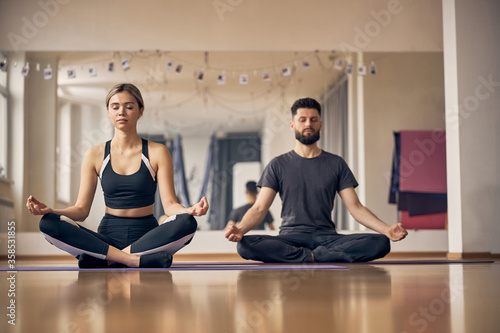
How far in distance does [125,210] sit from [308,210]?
1.04 metres

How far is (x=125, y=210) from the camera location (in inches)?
111

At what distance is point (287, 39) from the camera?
19.1 ft

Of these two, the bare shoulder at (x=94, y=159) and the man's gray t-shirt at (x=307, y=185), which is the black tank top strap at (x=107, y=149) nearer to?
the bare shoulder at (x=94, y=159)

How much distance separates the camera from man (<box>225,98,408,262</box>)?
317 cm

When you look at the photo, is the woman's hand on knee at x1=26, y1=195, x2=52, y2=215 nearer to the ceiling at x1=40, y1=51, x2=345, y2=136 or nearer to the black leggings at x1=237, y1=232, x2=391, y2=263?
the black leggings at x1=237, y1=232, x2=391, y2=263

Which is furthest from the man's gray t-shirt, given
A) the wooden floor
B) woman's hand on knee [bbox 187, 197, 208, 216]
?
the wooden floor

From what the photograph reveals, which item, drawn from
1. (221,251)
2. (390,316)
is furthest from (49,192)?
(390,316)

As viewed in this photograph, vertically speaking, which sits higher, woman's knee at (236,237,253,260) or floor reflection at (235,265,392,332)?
floor reflection at (235,265,392,332)

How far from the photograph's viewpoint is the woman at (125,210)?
2.63 m

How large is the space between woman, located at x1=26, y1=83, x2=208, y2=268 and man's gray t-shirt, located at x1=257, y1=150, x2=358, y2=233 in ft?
2.44

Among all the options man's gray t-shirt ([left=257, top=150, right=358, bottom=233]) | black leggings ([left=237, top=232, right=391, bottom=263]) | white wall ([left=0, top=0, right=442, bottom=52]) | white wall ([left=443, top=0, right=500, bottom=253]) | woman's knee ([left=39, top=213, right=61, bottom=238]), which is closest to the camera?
woman's knee ([left=39, top=213, right=61, bottom=238])

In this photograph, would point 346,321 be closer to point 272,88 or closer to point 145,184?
point 145,184

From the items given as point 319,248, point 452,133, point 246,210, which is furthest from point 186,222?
point 246,210

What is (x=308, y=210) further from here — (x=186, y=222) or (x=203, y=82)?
(x=203, y=82)
